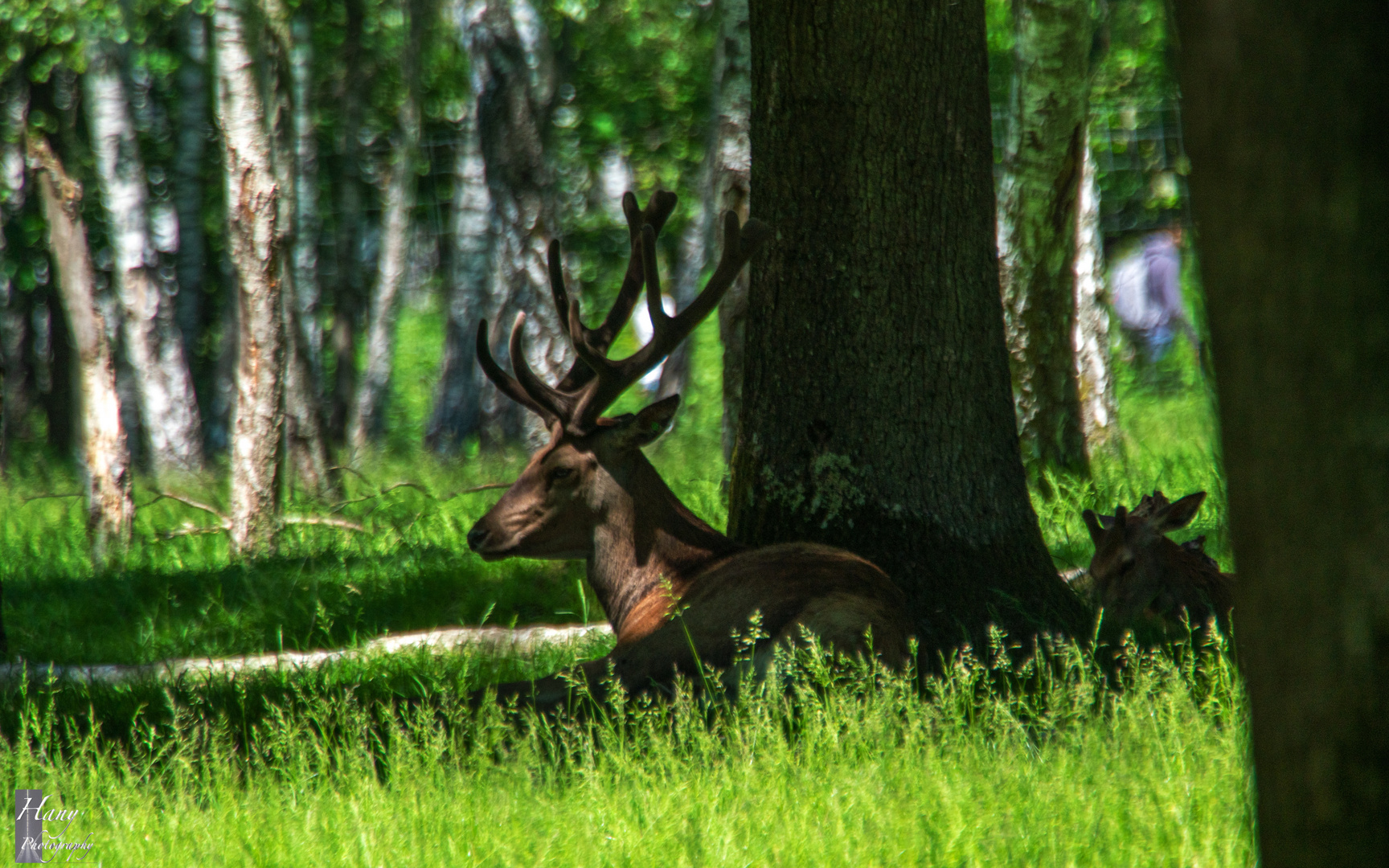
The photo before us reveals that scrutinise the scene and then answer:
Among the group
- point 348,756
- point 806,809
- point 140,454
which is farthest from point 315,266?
point 806,809

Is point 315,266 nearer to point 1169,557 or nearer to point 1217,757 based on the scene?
point 1169,557

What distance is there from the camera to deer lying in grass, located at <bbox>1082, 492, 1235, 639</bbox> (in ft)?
16.0

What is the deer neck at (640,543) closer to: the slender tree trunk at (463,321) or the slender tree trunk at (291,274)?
the slender tree trunk at (291,274)

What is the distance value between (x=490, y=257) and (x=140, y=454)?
7078 mm

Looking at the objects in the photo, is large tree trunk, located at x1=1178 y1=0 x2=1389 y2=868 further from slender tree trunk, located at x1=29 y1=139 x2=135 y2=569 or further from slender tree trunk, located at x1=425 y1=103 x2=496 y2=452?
slender tree trunk, located at x1=425 y1=103 x2=496 y2=452

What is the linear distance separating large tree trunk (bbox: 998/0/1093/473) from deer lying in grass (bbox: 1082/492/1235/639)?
310 cm

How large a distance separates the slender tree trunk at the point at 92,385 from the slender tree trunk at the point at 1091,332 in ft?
20.5

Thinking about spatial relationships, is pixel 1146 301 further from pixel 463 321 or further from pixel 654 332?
pixel 654 332

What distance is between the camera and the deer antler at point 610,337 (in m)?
5.12

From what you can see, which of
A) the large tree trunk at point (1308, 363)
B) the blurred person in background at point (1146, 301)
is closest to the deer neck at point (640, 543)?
the blurred person in background at point (1146, 301)

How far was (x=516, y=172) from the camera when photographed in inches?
462

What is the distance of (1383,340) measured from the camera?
1662 mm

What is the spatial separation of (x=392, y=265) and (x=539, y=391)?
Answer: 13339 mm

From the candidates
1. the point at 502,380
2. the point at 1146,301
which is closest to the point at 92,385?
the point at 502,380
